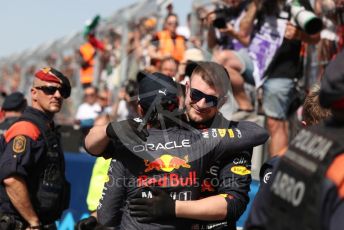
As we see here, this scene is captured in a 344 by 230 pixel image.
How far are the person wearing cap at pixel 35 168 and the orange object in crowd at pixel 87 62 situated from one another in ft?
23.6

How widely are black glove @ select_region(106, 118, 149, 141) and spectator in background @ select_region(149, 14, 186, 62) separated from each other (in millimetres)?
4323

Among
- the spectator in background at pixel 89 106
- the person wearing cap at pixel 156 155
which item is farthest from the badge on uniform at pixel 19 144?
the spectator in background at pixel 89 106

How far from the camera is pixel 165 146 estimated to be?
460 cm

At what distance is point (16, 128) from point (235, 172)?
2255mm

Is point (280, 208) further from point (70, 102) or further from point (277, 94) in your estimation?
point (70, 102)

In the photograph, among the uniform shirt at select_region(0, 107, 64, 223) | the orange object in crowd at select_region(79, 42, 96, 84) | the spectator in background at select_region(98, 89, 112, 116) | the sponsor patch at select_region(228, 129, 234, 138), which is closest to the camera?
the sponsor patch at select_region(228, 129, 234, 138)

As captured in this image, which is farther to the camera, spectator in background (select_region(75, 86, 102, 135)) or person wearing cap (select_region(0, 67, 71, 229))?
spectator in background (select_region(75, 86, 102, 135))

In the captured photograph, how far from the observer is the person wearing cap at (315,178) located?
2904 millimetres

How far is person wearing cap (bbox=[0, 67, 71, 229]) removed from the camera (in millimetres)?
6188

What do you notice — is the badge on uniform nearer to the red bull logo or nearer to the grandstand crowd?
the grandstand crowd

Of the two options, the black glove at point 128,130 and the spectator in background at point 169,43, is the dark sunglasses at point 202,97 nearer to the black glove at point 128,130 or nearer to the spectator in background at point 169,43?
the black glove at point 128,130

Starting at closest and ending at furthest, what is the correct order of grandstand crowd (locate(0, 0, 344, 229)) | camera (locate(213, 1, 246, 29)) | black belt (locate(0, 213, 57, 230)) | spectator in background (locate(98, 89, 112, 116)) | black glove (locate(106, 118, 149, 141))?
black glove (locate(106, 118, 149, 141)), black belt (locate(0, 213, 57, 230)), grandstand crowd (locate(0, 0, 344, 229)), camera (locate(213, 1, 246, 29)), spectator in background (locate(98, 89, 112, 116))

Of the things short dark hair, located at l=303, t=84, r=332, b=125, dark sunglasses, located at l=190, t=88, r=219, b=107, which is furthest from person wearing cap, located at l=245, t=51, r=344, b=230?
dark sunglasses, located at l=190, t=88, r=219, b=107

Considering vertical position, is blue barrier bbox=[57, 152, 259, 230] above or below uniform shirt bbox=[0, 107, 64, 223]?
below
